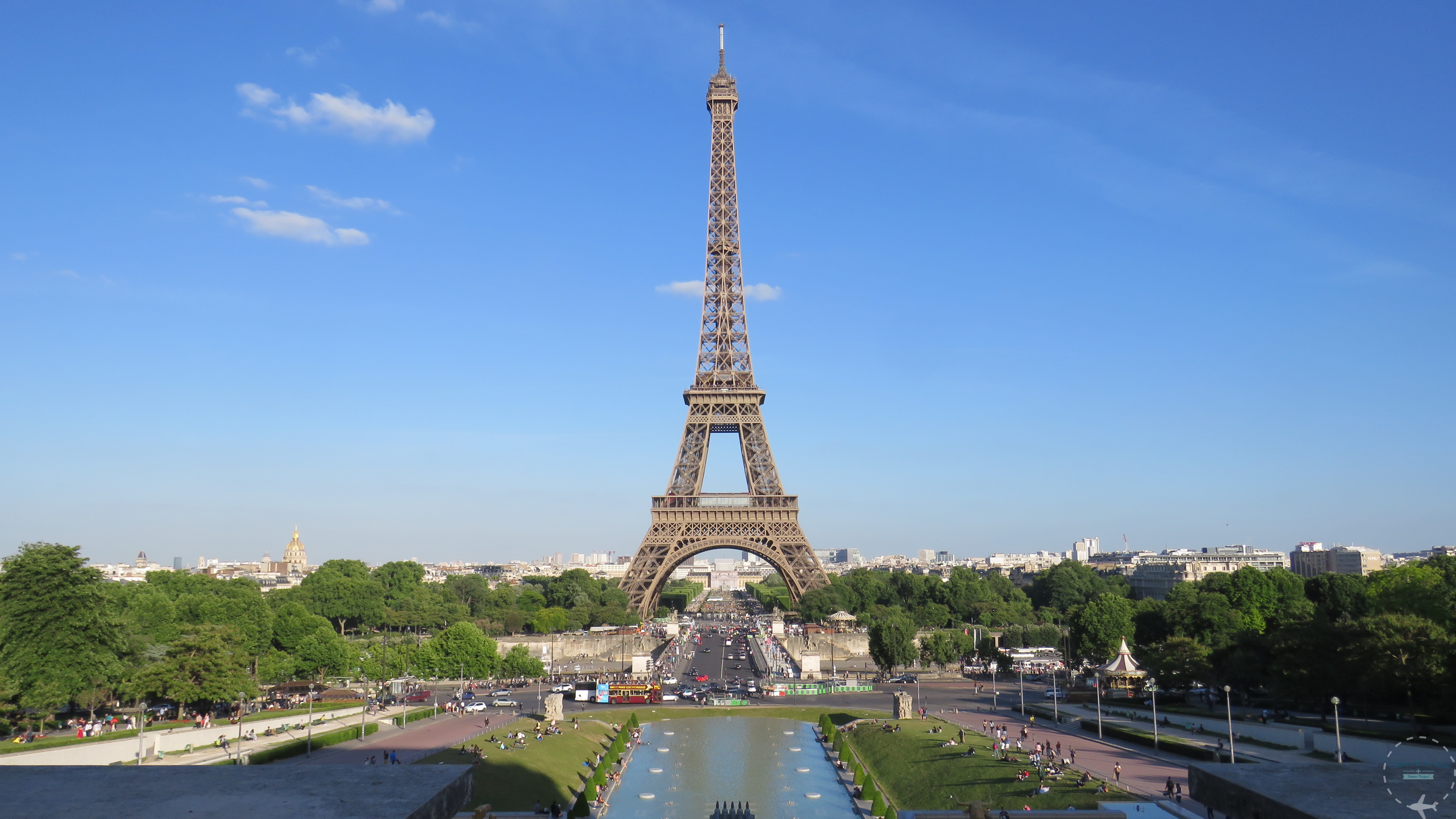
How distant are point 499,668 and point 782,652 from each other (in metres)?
28.2

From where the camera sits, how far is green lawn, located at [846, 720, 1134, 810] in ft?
116

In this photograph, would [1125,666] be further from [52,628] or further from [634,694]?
[52,628]

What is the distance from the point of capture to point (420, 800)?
11469 millimetres

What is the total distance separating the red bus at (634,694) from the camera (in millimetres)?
66500

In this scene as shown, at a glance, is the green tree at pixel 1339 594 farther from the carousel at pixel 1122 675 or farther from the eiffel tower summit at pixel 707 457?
the eiffel tower summit at pixel 707 457

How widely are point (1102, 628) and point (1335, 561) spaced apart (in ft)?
409

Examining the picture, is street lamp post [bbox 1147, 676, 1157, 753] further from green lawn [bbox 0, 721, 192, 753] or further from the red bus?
green lawn [bbox 0, 721, 192, 753]

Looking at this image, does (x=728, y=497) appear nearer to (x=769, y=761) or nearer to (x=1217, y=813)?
(x=769, y=761)

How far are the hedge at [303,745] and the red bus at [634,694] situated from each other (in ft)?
59.6

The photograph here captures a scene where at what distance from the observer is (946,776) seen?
41.8 meters

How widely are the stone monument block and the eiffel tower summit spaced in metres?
32.7

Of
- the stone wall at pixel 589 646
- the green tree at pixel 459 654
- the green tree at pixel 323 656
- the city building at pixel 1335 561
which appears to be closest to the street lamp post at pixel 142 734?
the green tree at pixel 323 656

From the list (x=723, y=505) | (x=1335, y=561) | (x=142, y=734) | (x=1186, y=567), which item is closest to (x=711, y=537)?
(x=723, y=505)

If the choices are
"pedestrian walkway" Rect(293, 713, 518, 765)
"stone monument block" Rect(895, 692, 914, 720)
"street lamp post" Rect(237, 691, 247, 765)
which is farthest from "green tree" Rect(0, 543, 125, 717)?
"stone monument block" Rect(895, 692, 914, 720)
